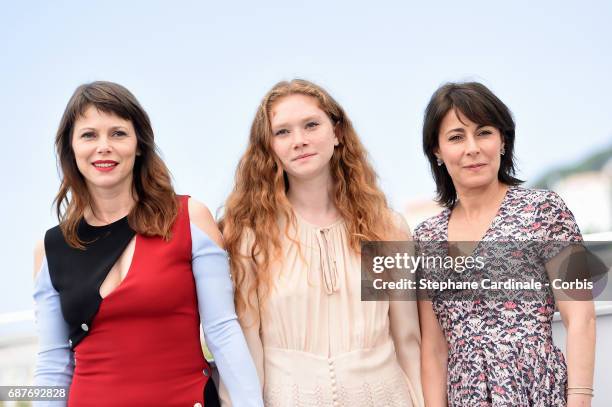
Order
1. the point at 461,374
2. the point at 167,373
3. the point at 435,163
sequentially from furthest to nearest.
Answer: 1. the point at 435,163
2. the point at 461,374
3. the point at 167,373

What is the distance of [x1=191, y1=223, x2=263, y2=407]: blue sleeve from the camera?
2.09 meters

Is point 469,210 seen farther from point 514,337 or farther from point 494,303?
point 514,337

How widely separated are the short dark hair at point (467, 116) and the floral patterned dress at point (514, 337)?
15 cm

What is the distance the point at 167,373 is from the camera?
2.05 m

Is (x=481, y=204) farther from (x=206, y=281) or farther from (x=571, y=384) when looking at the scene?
(x=206, y=281)

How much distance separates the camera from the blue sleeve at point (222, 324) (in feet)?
6.85

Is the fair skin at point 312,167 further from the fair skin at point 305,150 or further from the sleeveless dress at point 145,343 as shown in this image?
the sleeveless dress at point 145,343

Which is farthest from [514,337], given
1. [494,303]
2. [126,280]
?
[126,280]

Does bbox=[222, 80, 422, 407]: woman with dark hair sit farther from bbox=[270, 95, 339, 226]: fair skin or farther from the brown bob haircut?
the brown bob haircut

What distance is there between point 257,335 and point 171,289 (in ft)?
1.05

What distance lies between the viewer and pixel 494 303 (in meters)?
2.17

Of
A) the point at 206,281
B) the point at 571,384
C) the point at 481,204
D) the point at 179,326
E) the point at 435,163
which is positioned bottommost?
the point at 571,384

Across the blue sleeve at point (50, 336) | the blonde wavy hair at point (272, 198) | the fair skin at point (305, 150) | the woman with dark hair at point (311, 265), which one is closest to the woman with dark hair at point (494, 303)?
the woman with dark hair at point (311, 265)

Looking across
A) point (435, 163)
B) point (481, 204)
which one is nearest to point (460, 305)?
point (481, 204)
